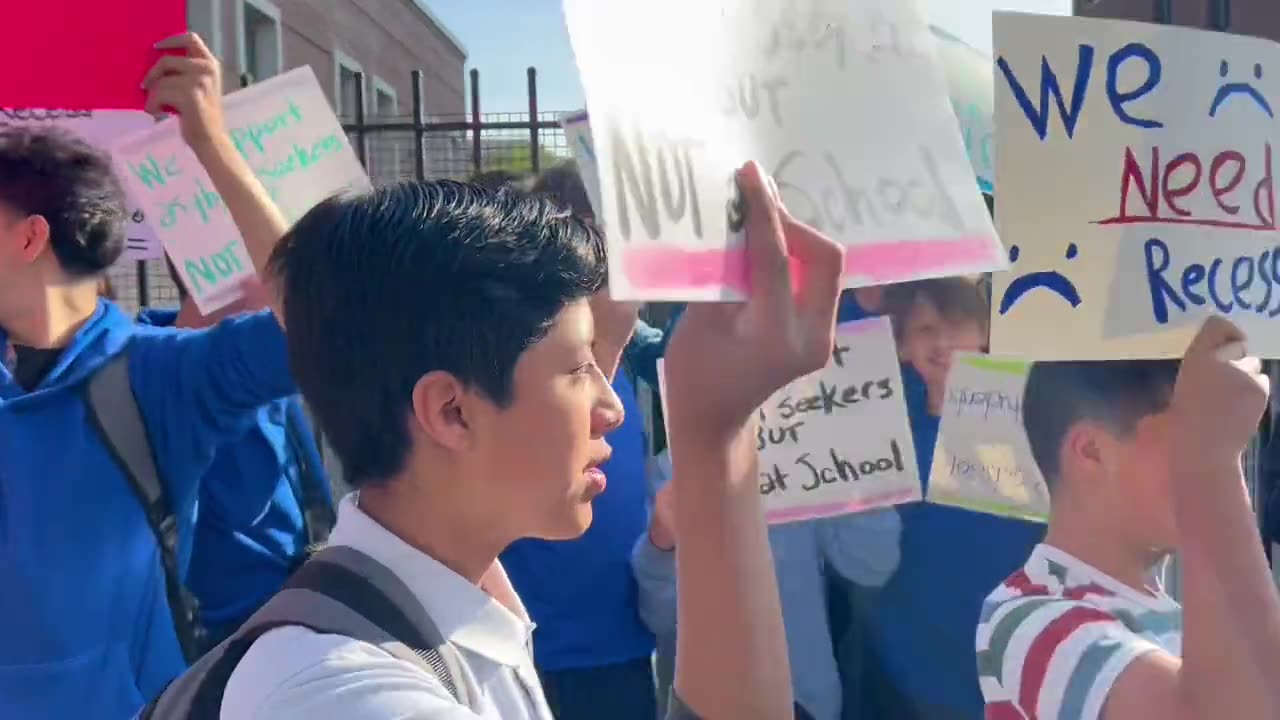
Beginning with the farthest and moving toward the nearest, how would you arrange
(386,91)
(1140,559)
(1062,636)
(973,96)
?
(386,91), (973,96), (1140,559), (1062,636)

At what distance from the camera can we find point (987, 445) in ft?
6.30

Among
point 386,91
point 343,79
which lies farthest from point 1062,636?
point 386,91

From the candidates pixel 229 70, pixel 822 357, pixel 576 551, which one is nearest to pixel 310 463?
pixel 576 551

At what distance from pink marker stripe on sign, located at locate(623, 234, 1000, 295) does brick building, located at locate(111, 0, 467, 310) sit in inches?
360

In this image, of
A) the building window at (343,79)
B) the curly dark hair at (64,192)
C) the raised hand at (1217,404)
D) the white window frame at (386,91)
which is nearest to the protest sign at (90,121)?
the curly dark hair at (64,192)

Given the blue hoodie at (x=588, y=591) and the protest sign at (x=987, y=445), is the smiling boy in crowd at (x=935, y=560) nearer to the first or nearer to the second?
the protest sign at (x=987, y=445)

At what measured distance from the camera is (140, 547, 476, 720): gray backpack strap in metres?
0.92

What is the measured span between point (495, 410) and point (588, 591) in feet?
4.08

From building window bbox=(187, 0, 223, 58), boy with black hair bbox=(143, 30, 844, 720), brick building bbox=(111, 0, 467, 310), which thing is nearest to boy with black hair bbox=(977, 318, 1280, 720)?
boy with black hair bbox=(143, 30, 844, 720)

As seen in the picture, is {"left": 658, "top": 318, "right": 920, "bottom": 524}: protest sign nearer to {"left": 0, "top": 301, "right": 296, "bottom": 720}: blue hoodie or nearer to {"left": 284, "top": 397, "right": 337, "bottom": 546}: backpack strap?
{"left": 0, "top": 301, "right": 296, "bottom": 720}: blue hoodie

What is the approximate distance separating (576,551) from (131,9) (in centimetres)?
119

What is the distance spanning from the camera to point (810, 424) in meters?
2.00

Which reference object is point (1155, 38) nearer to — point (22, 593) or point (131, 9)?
point (131, 9)

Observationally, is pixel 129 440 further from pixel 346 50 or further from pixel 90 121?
pixel 346 50
